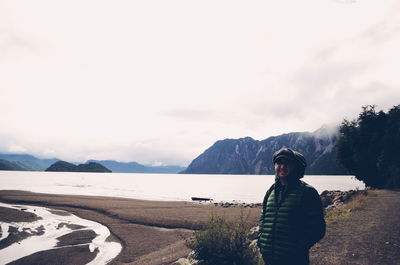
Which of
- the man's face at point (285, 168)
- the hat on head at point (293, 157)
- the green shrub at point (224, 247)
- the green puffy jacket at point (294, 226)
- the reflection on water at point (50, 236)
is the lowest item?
the reflection on water at point (50, 236)

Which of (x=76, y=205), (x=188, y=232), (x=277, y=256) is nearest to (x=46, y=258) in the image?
(x=188, y=232)

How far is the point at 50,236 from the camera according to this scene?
20984 millimetres

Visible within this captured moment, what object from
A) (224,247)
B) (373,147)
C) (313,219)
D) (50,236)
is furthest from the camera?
(373,147)

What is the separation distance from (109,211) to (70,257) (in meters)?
19.0

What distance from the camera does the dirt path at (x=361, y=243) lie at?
7.88 m

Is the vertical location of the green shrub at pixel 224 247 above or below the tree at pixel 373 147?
below

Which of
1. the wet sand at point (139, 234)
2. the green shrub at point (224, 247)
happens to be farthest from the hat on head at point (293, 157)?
the wet sand at point (139, 234)

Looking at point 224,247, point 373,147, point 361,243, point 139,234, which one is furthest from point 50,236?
A: point 373,147

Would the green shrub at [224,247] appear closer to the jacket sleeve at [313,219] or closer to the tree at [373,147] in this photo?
the jacket sleeve at [313,219]

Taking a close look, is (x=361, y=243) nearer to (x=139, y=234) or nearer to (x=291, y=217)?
(x=291, y=217)

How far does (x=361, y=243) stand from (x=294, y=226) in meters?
7.34

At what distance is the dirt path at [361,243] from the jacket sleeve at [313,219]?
4.91 metres

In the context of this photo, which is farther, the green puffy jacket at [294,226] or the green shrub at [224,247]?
the green shrub at [224,247]

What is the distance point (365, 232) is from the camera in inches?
425
